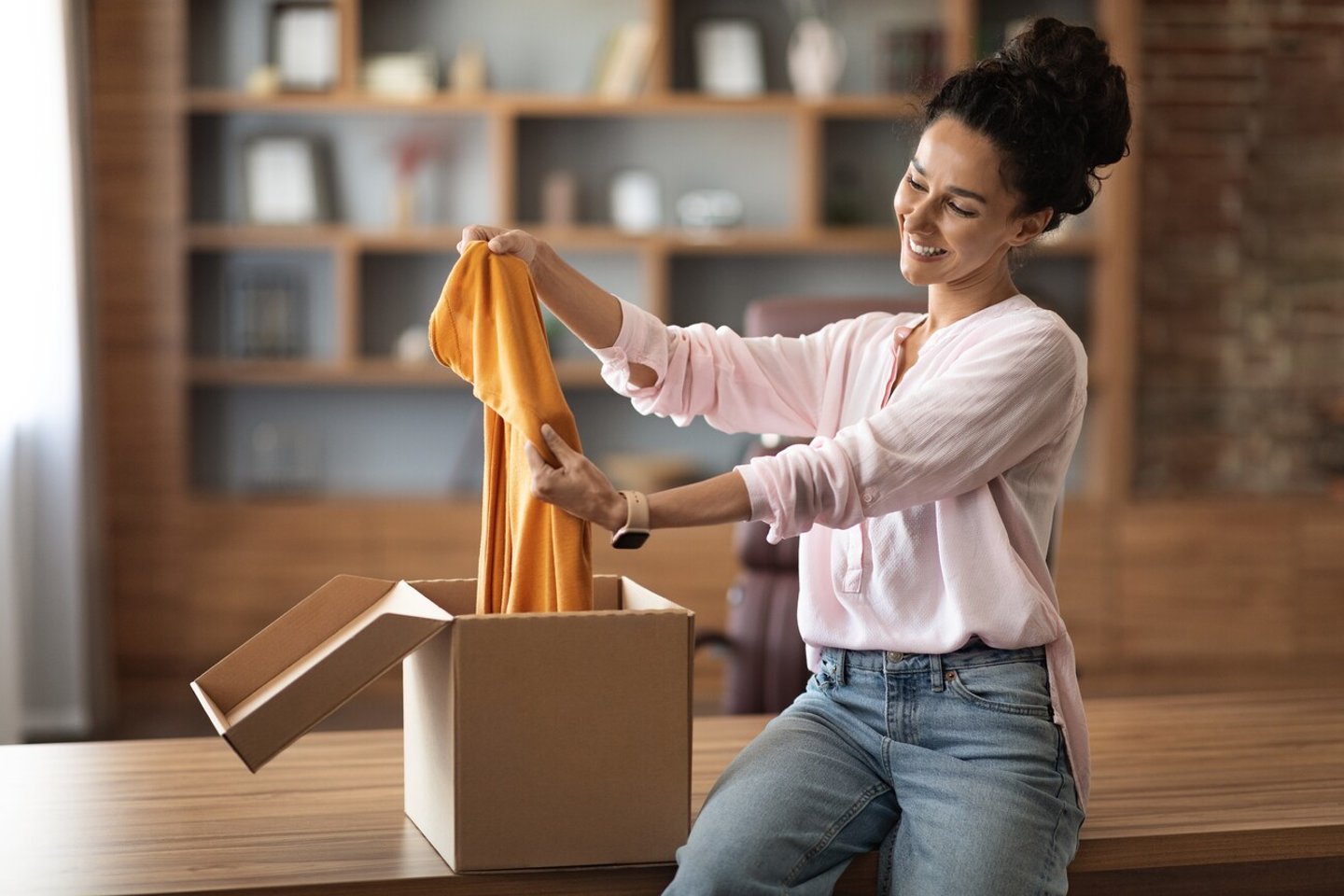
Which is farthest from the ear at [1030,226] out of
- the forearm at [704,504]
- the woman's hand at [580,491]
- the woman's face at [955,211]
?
the woman's hand at [580,491]

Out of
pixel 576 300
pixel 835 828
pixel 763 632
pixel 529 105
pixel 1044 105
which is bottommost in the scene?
pixel 763 632

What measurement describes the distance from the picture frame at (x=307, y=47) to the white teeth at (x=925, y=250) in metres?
3.12

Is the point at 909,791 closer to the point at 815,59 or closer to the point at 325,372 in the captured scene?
the point at 325,372

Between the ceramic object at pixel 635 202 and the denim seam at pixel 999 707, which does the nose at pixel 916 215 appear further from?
the ceramic object at pixel 635 202

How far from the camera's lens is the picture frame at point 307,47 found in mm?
4441

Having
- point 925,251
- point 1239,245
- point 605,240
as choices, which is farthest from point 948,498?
point 1239,245

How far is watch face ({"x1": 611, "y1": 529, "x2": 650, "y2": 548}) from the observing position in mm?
1501

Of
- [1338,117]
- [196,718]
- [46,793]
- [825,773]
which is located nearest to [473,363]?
[825,773]

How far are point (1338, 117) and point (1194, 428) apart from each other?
1.06 meters

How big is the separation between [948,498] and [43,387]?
3000 mm

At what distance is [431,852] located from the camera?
158 cm

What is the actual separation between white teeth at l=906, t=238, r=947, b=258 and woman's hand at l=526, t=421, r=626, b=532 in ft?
1.45

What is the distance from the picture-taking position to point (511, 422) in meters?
1.58

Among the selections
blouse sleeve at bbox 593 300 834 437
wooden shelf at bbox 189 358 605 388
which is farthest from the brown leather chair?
wooden shelf at bbox 189 358 605 388
